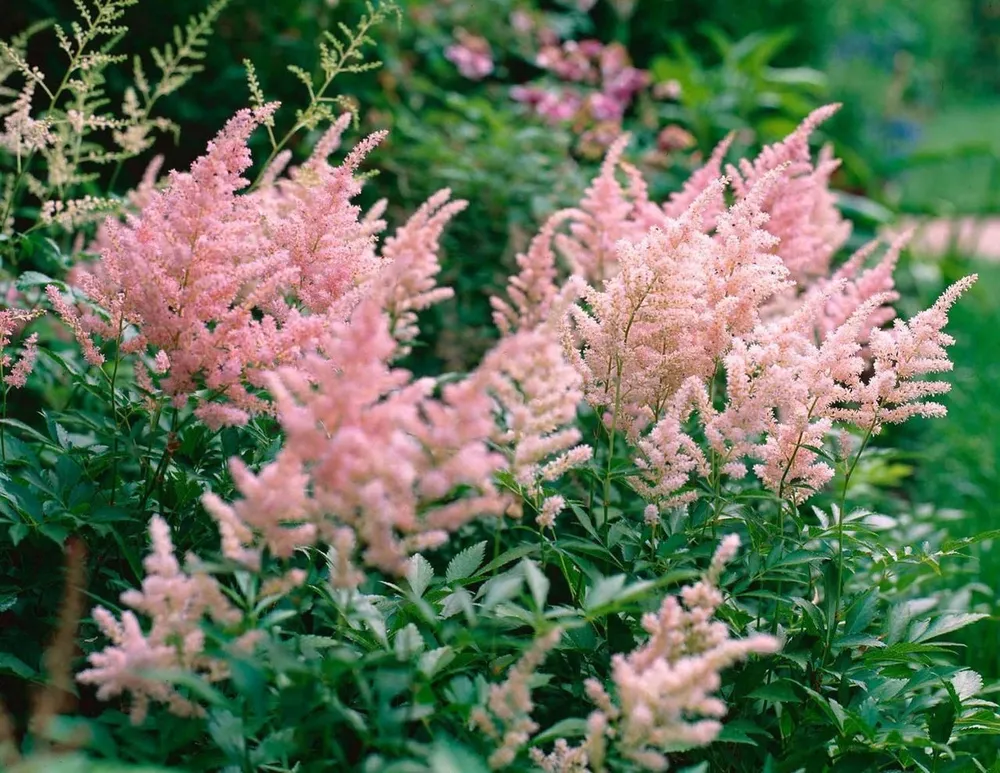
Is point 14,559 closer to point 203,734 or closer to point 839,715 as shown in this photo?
point 203,734

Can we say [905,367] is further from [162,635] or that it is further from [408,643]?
[162,635]

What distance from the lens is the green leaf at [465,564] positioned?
1951 millimetres

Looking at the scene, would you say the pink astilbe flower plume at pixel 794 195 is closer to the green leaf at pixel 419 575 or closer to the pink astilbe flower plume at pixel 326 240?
the pink astilbe flower plume at pixel 326 240

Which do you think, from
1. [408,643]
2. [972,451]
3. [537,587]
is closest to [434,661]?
[408,643]

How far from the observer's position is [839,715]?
1.81 meters

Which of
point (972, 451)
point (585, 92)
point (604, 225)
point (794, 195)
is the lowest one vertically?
point (972, 451)

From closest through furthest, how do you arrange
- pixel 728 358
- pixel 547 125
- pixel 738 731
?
pixel 738 731
pixel 728 358
pixel 547 125

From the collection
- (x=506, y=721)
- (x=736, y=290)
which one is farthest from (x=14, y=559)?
(x=736, y=290)

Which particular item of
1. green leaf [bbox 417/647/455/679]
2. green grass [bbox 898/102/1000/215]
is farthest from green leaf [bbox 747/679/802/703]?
green grass [bbox 898/102/1000/215]

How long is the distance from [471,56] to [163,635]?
406cm

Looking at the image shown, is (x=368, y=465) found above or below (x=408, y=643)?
above

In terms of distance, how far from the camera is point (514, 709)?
1488 mm

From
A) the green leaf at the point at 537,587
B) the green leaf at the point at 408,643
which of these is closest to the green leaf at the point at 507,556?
the green leaf at the point at 408,643

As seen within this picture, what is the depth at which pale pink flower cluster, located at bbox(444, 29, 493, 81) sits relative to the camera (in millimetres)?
4998
